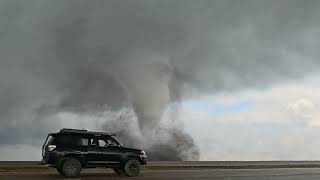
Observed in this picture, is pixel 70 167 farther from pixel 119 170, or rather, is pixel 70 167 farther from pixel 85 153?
pixel 119 170

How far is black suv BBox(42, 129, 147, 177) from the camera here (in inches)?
1000

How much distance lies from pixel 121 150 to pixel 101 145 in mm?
1280

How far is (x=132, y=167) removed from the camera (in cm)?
2756

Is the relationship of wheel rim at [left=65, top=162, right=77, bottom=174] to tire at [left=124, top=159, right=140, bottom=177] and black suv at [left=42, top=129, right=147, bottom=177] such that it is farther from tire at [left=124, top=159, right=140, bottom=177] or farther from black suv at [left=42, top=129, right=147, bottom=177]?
tire at [left=124, top=159, right=140, bottom=177]

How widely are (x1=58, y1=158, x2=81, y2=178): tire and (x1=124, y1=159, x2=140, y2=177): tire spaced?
2.86 meters

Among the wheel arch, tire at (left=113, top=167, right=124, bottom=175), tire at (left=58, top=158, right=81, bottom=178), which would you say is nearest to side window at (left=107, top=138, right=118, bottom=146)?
tire at (left=113, top=167, right=124, bottom=175)

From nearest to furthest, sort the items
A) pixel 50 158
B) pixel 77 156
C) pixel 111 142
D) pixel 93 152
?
pixel 50 158, pixel 77 156, pixel 93 152, pixel 111 142

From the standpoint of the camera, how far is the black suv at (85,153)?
25.4 metres

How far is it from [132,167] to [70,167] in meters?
3.68

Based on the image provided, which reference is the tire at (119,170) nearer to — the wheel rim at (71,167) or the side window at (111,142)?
the side window at (111,142)

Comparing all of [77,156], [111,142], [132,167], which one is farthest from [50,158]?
[132,167]

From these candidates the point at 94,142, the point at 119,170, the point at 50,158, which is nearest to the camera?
the point at 50,158

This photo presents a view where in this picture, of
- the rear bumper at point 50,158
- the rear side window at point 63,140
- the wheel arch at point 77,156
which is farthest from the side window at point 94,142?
the rear bumper at point 50,158

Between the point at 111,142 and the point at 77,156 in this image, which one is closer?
the point at 77,156
